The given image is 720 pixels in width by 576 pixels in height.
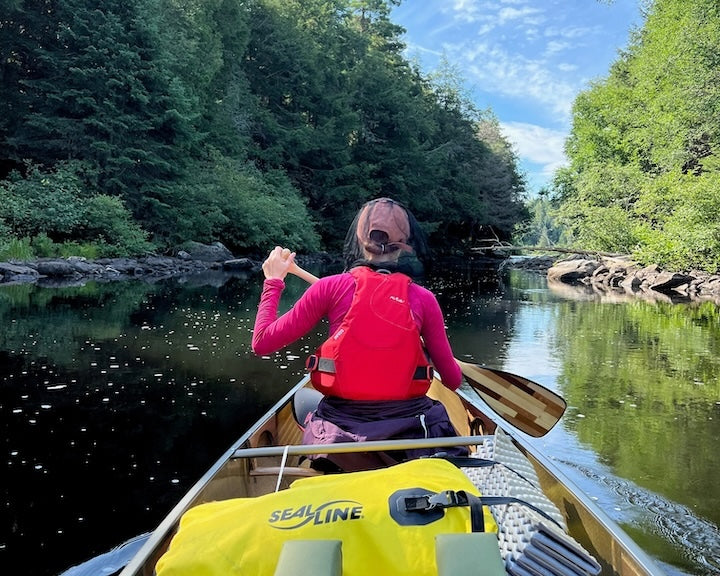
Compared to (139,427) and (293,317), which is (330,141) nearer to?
(139,427)

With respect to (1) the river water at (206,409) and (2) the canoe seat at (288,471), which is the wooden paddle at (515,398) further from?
(2) the canoe seat at (288,471)

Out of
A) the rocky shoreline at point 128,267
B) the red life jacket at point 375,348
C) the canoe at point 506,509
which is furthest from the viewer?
the rocky shoreline at point 128,267

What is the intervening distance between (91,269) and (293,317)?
1542 cm

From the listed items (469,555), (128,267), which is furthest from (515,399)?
(128,267)

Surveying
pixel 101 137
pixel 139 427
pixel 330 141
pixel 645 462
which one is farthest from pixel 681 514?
pixel 330 141

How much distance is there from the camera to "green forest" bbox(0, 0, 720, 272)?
16.1m

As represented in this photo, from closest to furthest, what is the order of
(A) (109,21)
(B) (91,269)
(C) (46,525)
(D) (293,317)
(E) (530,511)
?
(E) (530,511) < (D) (293,317) < (C) (46,525) < (B) (91,269) < (A) (109,21)

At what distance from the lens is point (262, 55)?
29547 mm

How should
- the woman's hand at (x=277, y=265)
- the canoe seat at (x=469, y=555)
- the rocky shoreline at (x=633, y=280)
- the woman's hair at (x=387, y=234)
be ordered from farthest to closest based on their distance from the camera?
the rocky shoreline at (x=633, y=280)
the woman's hand at (x=277, y=265)
the woman's hair at (x=387, y=234)
the canoe seat at (x=469, y=555)

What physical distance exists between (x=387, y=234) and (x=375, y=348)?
1.31 feet

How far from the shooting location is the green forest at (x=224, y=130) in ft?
57.3

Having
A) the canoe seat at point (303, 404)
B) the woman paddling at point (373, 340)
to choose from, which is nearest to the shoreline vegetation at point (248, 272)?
the canoe seat at point (303, 404)

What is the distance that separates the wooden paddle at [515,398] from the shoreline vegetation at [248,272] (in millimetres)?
11727

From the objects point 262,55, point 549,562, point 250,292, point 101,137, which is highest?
point 262,55
